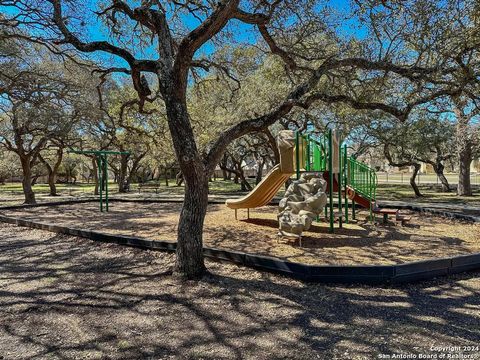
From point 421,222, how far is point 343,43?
17.3ft

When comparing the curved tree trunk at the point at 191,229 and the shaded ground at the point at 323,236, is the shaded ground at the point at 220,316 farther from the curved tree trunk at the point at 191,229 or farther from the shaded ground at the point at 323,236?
the shaded ground at the point at 323,236

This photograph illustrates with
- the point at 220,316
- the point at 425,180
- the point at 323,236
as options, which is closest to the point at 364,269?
the point at 220,316

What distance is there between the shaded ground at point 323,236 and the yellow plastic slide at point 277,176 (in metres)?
0.58

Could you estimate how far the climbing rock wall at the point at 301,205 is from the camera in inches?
272

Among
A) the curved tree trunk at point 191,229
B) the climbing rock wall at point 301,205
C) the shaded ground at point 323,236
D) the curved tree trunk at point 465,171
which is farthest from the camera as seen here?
the curved tree trunk at point 465,171

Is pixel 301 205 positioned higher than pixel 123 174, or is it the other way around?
pixel 123 174

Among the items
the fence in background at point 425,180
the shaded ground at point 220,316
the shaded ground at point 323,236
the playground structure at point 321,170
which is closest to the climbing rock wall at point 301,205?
the shaded ground at point 323,236

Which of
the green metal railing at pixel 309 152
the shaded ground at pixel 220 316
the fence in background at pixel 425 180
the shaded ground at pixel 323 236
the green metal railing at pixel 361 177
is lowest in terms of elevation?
the shaded ground at pixel 220 316

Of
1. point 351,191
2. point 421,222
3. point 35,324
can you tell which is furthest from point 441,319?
point 421,222

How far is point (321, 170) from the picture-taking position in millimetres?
9086

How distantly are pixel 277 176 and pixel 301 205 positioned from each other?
5.93 feet

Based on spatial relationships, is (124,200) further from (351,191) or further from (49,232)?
(351,191)

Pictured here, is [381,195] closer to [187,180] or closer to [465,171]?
[465,171]

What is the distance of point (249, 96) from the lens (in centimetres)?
1684
